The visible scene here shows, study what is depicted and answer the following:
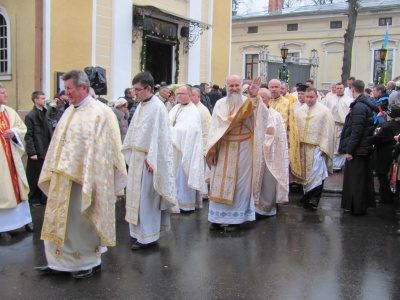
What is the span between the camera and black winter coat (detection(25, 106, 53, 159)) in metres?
7.57

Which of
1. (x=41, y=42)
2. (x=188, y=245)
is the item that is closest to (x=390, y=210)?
(x=188, y=245)

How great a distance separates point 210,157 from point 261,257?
5.50ft

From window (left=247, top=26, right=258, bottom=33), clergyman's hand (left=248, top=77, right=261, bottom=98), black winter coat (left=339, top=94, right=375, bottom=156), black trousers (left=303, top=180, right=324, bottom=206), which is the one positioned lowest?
black trousers (left=303, top=180, right=324, bottom=206)

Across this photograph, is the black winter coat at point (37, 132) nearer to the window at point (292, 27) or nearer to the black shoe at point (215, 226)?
the black shoe at point (215, 226)

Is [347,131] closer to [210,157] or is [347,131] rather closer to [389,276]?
[210,157]

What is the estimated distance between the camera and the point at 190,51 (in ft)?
56.6

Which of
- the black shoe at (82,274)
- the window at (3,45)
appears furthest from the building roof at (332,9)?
the black shoe at (82,274)

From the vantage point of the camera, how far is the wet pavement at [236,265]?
4.44 metres

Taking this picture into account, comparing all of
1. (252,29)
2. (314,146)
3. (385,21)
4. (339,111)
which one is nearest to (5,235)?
(314,146)

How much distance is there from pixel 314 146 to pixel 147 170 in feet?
12.3

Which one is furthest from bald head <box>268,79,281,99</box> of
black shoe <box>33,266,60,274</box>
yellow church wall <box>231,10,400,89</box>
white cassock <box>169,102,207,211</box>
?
yellow church wall <box>231,10,400,89</box>

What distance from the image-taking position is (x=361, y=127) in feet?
23.9

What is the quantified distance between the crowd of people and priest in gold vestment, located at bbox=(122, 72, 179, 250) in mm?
12

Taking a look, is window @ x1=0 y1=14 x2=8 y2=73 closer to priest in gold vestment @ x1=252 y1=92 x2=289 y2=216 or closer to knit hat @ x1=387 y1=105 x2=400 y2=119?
priest in gold vestment @ x1=252 y1=92 x2=289 y2=216
